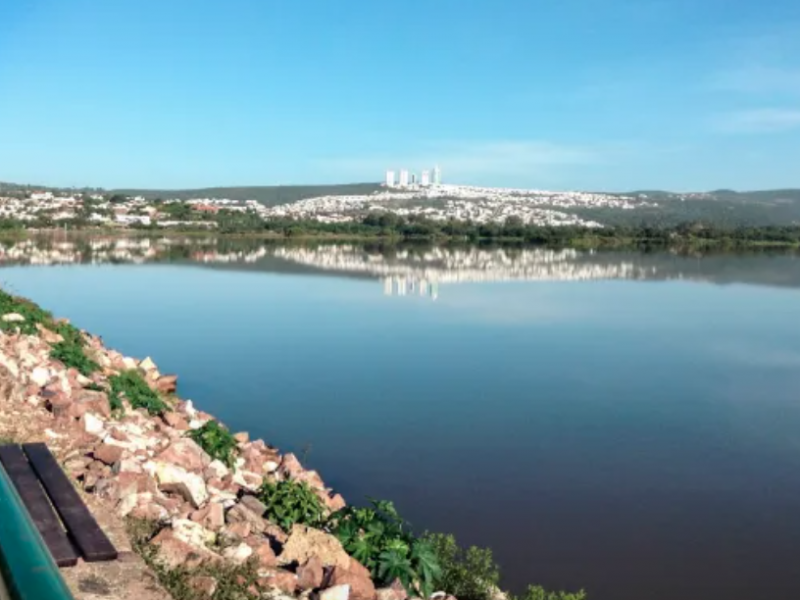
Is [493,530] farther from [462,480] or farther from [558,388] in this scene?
[558,388]

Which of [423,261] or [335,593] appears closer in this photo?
[335,593]

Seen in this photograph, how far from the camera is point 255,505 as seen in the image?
13.6 ft

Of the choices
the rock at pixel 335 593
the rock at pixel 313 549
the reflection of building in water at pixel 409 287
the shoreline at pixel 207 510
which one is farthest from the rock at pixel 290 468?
the reflection of building in water at pixel 409 287

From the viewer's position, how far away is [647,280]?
29.7m

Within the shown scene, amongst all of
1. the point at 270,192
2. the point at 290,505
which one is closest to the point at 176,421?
the point at 290,505

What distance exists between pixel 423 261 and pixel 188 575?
34.0 metres

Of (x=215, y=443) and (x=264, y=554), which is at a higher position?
(x=264, y=554)

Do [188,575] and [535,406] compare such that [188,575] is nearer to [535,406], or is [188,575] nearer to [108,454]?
[108,454]

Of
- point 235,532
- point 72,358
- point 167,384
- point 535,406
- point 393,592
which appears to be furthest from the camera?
point 167,384

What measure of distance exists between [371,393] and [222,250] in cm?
3507

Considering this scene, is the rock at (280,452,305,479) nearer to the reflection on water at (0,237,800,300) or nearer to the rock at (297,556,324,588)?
the rock at (297,556,324,588)

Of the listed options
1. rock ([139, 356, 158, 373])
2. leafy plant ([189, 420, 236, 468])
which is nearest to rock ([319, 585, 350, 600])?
leafy plant ([189, 420, 236, 468])

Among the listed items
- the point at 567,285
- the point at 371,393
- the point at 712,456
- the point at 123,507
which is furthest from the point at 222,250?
the point at 123,507

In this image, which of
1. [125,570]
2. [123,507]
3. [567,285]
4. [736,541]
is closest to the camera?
[125,570]
